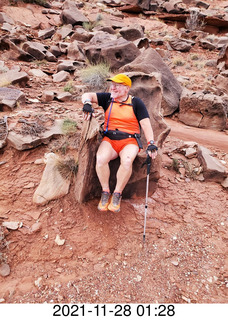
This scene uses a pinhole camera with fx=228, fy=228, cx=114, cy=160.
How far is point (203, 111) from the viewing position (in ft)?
22.7

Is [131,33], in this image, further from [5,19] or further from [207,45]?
[5,19]

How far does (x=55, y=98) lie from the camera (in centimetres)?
609

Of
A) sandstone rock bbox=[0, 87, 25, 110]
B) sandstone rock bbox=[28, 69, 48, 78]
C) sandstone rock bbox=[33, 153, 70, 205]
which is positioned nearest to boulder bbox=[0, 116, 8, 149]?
sandstone rock bbox=[0, 87, 25, 110]

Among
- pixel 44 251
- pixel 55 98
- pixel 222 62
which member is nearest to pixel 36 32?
pixel 55 98

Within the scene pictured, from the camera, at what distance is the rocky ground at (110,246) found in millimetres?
2588

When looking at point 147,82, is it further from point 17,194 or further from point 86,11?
point 86,11

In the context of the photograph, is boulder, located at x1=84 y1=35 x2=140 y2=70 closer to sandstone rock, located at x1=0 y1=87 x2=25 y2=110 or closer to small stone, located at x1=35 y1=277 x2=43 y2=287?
sandstone rock, located at x1=0 y1=87 x2=25 y2=110

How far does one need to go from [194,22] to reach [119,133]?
18137 millimetres

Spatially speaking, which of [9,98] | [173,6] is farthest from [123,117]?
[173,6]

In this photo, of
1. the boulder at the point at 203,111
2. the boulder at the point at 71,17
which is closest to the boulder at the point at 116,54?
the boulder at the point at 203,111

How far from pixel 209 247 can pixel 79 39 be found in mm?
11629

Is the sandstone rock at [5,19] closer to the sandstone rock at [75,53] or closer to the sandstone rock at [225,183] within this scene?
the sandstone rock at [75,53]

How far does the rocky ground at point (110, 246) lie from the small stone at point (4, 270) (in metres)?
0.01

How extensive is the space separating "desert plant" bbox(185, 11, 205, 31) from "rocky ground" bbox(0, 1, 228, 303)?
17136 millimetres
